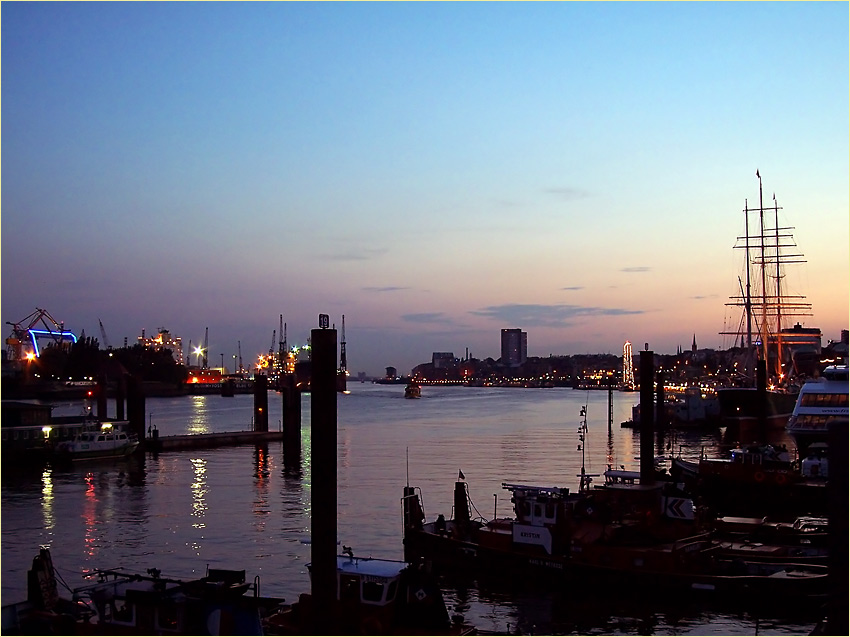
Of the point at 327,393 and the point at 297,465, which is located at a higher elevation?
the point at 327,393

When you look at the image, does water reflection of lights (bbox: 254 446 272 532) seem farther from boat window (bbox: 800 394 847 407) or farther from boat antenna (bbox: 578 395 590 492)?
boat window (bbox: 800 394 847 407)

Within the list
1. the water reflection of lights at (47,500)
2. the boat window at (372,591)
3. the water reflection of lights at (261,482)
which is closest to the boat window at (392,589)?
the boat window at (372,591)

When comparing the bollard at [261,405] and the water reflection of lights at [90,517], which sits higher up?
the bollard at [261,405]

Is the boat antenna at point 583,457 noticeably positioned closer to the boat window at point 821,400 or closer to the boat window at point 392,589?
the boat window at point 392,589

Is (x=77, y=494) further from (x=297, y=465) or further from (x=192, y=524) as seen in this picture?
(x=297, y=465)

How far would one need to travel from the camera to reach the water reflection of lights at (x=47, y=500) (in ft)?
144

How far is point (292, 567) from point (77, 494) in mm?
25408

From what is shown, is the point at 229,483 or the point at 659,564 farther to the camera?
the point at 229,483

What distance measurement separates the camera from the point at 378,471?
6675 centimetres

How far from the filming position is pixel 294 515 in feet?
151

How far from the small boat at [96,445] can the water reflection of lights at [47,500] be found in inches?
102

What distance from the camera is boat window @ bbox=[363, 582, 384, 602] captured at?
21.4m

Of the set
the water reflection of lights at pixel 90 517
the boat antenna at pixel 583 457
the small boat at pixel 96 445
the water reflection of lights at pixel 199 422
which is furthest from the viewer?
the water reflection of lights at pixel 199 422

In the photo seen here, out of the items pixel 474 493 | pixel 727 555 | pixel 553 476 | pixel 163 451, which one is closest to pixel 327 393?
pixel 727 555
